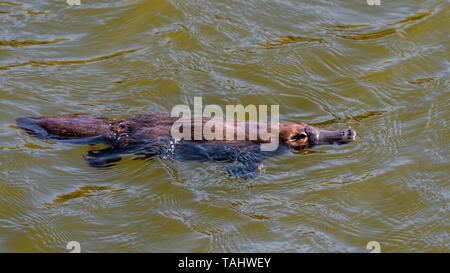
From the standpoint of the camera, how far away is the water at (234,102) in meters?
6.49

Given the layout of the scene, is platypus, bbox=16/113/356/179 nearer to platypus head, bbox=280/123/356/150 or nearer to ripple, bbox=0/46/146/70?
platypus head, bbox=280/123/356/150

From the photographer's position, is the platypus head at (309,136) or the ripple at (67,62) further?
the ripple at (67,62)

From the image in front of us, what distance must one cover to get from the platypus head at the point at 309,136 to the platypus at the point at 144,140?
0.29 meters

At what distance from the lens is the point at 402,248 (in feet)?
20.9

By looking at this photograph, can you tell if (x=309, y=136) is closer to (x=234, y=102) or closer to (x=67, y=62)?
(x=234, y=102)

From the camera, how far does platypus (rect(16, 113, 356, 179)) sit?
24.1 ft

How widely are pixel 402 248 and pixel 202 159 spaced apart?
253cm

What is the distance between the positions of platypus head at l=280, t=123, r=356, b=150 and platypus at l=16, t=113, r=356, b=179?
29 centimetres

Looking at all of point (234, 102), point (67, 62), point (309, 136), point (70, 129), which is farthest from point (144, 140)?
point (67, 62)

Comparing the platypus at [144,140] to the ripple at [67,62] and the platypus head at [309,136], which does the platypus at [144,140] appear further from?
the ripple at [67,62]

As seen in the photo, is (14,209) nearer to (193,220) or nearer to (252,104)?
(193,220)

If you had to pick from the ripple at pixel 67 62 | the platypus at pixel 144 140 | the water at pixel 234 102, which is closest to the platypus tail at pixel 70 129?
the platypus at pixel 144 140

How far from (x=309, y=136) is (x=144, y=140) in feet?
7.00

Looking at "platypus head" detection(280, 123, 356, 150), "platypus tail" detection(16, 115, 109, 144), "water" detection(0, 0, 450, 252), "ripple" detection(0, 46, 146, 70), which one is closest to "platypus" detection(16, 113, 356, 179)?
"platypus tail" detection(16, 115, 109, 144)
